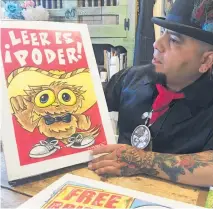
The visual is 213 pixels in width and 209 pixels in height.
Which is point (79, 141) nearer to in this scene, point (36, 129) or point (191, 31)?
point (36, 129)

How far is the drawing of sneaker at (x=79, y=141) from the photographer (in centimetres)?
70

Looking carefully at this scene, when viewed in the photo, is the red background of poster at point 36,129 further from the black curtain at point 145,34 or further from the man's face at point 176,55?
the black curtain at point 145,34

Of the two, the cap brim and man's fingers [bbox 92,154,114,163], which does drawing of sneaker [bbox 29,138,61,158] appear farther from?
the cap brim

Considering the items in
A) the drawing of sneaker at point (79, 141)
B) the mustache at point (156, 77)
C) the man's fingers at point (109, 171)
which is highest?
the mustache at point (156, 77)

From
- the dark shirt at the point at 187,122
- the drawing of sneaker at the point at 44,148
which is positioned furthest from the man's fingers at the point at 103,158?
the dark shirt at the point at 187,122

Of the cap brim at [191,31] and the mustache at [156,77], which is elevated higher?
the cap brim at [191,31]

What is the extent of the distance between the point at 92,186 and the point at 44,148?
0.46 feet

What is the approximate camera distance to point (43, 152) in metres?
0.65

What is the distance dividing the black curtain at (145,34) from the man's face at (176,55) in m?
0.72

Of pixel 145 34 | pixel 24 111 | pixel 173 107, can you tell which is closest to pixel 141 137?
pixel 173 107

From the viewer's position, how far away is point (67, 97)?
0.73 metres

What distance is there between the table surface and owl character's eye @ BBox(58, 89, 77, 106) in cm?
16

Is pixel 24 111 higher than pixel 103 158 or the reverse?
higher

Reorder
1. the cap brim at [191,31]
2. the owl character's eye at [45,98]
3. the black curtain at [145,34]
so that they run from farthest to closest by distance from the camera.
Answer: the black curtain at [145,34] < the cap brim at [191,31] < the owl character's eye at [45,98]
